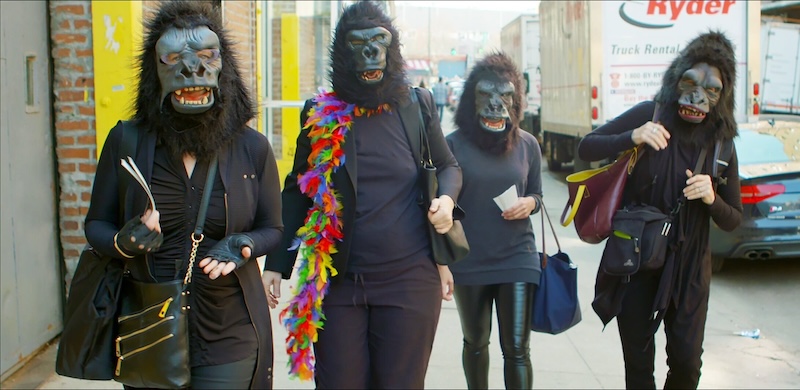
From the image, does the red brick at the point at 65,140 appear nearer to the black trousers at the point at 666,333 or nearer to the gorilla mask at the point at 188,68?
the gorilla mask at the point at 188,68

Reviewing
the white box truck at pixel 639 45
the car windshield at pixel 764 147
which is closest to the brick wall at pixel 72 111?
the car windshield at pixel 764 147

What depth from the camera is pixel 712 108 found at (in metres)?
3.99

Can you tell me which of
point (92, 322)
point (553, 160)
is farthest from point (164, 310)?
point (553, 160)

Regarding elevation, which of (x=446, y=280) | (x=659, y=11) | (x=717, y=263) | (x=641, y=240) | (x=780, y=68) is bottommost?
(x=717, y=263)

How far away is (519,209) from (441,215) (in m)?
1.04

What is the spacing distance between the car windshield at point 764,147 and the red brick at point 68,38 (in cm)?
569

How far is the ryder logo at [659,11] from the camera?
12.8 m

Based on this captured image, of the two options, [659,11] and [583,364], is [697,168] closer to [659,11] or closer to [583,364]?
[583,364]

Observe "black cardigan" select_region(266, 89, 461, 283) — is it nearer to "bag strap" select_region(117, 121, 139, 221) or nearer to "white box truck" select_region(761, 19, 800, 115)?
"bag strap" select_region(117, 121, 139, 221)

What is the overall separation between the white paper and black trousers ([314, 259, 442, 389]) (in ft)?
3.14

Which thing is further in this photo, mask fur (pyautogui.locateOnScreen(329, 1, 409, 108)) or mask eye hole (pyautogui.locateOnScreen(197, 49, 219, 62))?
mask fur (pyautogui.locateOnScreen(329, 1, 409, 108))

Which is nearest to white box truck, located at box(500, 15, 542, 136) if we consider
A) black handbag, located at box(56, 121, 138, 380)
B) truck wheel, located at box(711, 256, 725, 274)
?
truck wheel, located at box(711, 256, 725, 274)

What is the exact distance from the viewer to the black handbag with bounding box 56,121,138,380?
2859mm

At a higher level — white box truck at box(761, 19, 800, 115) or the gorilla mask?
white box truck at box(761, 19, 800, 115)
